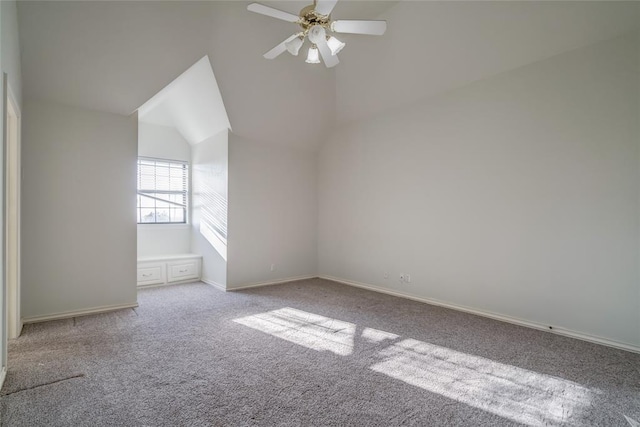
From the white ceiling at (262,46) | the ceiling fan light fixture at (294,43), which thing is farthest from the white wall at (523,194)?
the ceiling fan light fixture at (294,43)

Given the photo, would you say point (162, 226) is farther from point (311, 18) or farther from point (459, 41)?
point (459, 41)

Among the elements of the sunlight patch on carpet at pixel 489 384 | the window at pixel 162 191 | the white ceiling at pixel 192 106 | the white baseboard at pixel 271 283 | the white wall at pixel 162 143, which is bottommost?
the sunlight patch on carpet at pixel 489 384

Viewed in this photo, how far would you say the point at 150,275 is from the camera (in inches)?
203

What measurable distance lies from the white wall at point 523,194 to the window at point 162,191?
3.56m

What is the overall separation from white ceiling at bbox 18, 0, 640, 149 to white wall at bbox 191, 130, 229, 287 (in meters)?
0.73

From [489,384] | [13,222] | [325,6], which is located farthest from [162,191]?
[489,384]

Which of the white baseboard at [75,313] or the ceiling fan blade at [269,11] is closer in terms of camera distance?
the ceiling fan blade at [269,11]

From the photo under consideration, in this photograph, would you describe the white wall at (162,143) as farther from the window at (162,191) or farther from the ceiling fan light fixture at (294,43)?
the ceiling fan light fixture at (294,43)

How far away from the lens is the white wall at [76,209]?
345cm

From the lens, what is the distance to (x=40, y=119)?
3.48 meters

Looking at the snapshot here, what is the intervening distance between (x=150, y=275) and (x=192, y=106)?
9.36ft

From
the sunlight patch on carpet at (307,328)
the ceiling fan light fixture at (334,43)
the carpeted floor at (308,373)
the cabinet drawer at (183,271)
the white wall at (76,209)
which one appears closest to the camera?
the carpeted floor at (308,373)

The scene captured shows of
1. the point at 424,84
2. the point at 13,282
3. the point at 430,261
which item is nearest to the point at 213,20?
the point at 424,84

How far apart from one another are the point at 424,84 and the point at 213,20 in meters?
2.82
